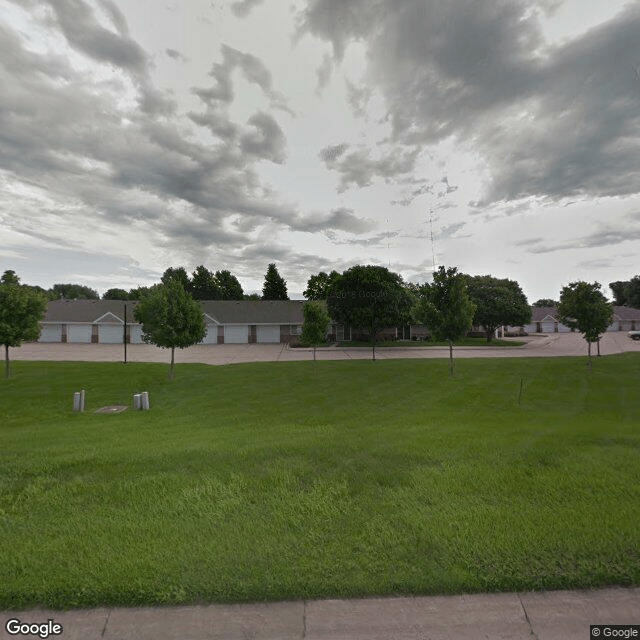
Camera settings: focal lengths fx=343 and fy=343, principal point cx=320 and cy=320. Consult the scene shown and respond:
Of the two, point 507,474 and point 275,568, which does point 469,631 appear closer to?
point 275,568

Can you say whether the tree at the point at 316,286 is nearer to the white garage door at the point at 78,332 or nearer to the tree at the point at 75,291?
the white garage door at the point at 78,332

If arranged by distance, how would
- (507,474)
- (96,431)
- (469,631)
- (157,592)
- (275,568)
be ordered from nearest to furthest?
(469,631) < (157,592) < (275,568) < (507,474) < (96,431)

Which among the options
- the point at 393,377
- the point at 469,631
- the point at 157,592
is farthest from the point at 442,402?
the point at 157,592

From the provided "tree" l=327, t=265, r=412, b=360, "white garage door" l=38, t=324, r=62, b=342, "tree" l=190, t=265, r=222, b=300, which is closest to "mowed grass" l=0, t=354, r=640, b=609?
"tree" l=327, t=265, r=412, b=360

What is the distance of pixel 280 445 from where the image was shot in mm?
5992

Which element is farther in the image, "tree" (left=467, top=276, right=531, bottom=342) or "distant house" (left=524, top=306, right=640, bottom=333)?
"distant house" (left=524, top=306, right=640, bottom=333)

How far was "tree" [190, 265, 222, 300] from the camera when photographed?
249 ft

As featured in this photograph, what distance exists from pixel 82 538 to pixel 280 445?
310cm

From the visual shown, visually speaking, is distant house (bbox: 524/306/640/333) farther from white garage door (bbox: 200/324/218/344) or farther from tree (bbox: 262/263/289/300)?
white garage door (bbox: 200/324/218/344)

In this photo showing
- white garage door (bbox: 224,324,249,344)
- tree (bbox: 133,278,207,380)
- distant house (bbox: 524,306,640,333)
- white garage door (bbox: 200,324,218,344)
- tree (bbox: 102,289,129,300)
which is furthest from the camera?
tree (bbox: 102,289,129,300)

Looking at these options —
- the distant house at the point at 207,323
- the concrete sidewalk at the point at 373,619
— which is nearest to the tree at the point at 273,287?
the distant house at the point at 207,323

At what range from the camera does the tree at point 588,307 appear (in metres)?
20.8

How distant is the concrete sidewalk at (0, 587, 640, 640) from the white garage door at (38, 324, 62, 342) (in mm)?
51474

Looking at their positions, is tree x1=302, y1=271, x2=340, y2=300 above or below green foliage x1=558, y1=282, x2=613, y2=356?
above
